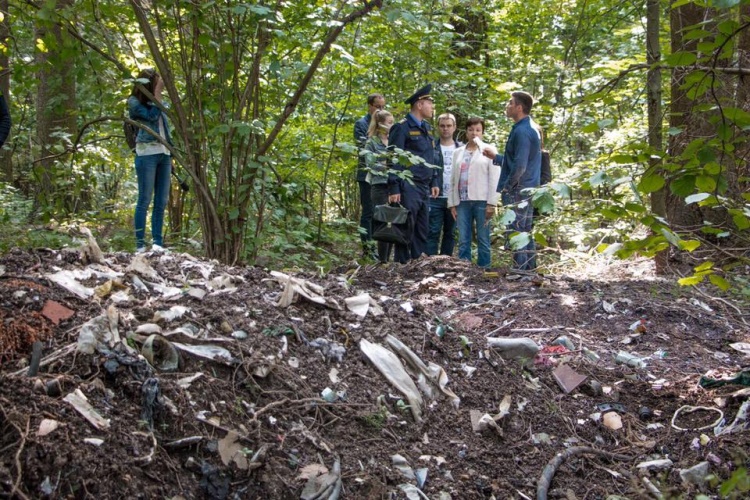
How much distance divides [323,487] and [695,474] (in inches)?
77.1

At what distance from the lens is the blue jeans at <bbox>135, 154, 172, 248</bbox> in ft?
21.1

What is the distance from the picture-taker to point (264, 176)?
5957 mm

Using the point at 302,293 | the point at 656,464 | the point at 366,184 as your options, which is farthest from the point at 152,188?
the point at 656,464

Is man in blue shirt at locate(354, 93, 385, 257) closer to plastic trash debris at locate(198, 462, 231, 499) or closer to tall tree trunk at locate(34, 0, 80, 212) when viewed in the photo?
tall tree trunk at locate(34, 0, 80, 212)

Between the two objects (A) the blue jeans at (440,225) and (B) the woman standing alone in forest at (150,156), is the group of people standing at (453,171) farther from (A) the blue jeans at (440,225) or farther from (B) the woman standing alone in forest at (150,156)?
(B) the woman standing alone in forest at (150,156)

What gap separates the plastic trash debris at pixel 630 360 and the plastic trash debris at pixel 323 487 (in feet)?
9.33

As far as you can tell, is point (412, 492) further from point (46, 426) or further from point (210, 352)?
point (46, 426)

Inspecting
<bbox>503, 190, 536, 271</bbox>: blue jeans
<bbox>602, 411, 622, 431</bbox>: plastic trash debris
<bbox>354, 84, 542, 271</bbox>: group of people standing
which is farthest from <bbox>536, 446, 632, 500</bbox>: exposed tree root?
<bbox>354, 84, 542, 271</bbox>: group of people standing

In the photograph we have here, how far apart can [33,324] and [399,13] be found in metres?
2.96

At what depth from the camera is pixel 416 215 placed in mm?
8000

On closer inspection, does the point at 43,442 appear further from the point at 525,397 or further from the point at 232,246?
the point at 232,246

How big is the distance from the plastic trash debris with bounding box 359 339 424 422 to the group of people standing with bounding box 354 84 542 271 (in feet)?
11.6

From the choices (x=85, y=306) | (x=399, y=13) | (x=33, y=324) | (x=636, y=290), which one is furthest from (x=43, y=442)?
(x=636, y=290)

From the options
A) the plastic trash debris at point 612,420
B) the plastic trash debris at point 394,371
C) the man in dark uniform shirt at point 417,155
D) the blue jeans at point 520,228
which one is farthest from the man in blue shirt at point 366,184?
the plastic trash debris at point 612,420
